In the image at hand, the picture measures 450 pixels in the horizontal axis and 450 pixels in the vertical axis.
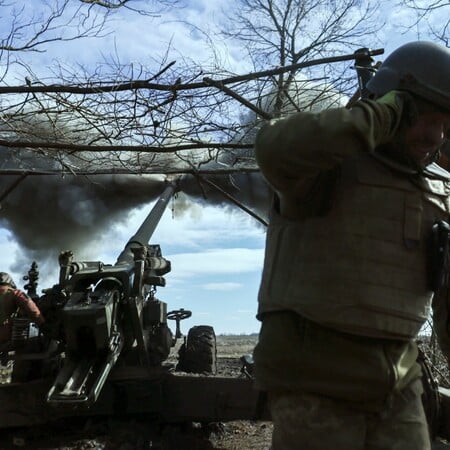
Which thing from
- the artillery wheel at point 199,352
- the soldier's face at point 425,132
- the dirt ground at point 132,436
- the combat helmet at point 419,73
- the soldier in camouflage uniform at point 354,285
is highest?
the combat helmet at point 419,73

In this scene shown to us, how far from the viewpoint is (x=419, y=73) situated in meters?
2.41

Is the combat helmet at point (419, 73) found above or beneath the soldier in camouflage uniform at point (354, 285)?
above

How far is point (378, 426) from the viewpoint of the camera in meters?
2.29

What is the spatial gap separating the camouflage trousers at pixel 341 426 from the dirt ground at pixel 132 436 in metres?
5.05

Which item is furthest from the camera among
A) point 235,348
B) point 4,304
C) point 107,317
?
point 235,348

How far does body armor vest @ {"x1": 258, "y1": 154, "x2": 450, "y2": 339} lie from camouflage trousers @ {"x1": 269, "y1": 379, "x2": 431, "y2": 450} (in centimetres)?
24

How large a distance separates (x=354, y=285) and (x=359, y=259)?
8cm

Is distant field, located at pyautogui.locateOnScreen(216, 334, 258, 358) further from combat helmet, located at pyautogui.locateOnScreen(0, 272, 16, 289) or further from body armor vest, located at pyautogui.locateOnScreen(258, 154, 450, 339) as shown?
body armor vest, located at pyautogui.locateOnScreen(258, 154, 450, 339)

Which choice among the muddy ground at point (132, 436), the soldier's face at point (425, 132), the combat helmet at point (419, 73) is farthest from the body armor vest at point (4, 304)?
the soldier's face at point (425, 132)

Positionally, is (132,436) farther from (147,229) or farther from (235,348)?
(235,348)

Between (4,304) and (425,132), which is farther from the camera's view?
(4,304)

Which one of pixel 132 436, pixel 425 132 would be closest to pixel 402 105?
pixel 425 132

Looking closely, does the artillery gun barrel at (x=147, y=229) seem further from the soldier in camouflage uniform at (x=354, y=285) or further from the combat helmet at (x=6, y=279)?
the soldier in camouflage uniform at (x=354, y=285)

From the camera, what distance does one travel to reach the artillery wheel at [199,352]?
9242mm
